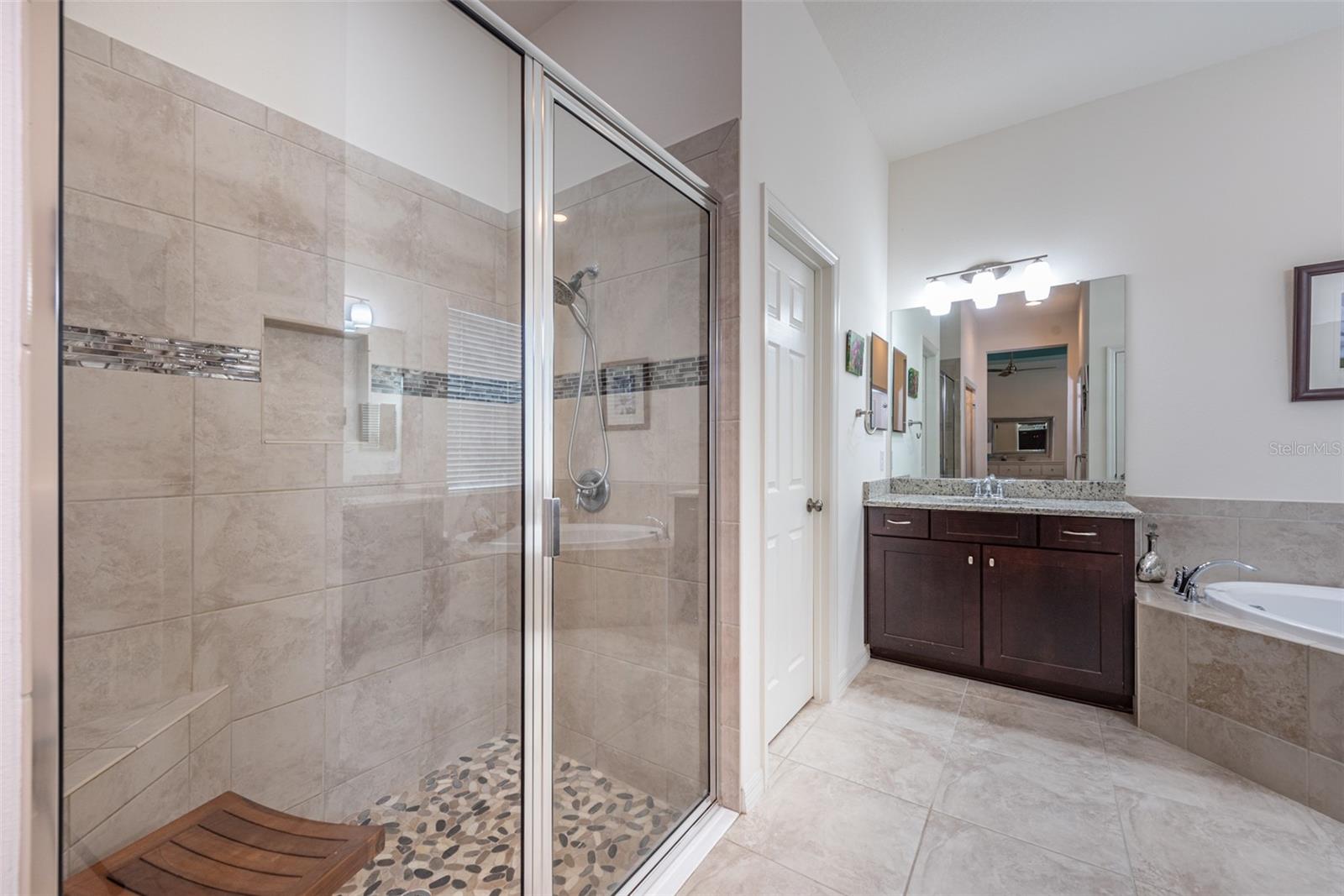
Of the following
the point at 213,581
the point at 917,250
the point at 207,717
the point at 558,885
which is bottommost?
the point at 558,885

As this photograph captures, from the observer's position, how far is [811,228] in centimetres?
233

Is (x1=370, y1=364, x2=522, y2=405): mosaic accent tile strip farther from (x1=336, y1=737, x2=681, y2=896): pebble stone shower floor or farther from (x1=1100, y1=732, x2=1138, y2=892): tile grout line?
(x1=1100, y1=732, x2=1138, y2=892): tile grout line

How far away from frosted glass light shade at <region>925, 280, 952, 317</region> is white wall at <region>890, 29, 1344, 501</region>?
1.18ft

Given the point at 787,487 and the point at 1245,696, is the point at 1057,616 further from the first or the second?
the point at 787,487

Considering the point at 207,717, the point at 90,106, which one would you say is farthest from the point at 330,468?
the point at 90,106

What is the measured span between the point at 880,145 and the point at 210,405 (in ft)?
11.8

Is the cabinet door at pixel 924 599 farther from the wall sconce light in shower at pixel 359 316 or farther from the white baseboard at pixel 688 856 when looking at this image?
the wall sconce light in shower at pixel 359 316

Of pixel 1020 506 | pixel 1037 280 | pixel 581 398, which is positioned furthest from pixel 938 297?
pixel 581 398

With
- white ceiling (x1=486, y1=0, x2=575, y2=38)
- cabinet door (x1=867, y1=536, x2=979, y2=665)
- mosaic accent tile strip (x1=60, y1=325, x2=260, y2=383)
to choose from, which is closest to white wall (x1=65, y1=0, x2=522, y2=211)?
mosaic accent tile strip (x1=60, y1=325, x2=260, y2=383)

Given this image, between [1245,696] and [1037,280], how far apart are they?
212cm

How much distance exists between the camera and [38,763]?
46 cm

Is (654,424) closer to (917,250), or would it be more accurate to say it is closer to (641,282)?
(641,282)

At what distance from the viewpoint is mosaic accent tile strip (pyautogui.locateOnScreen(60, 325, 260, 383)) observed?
0.80 m

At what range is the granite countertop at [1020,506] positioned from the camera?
7.99 feet
